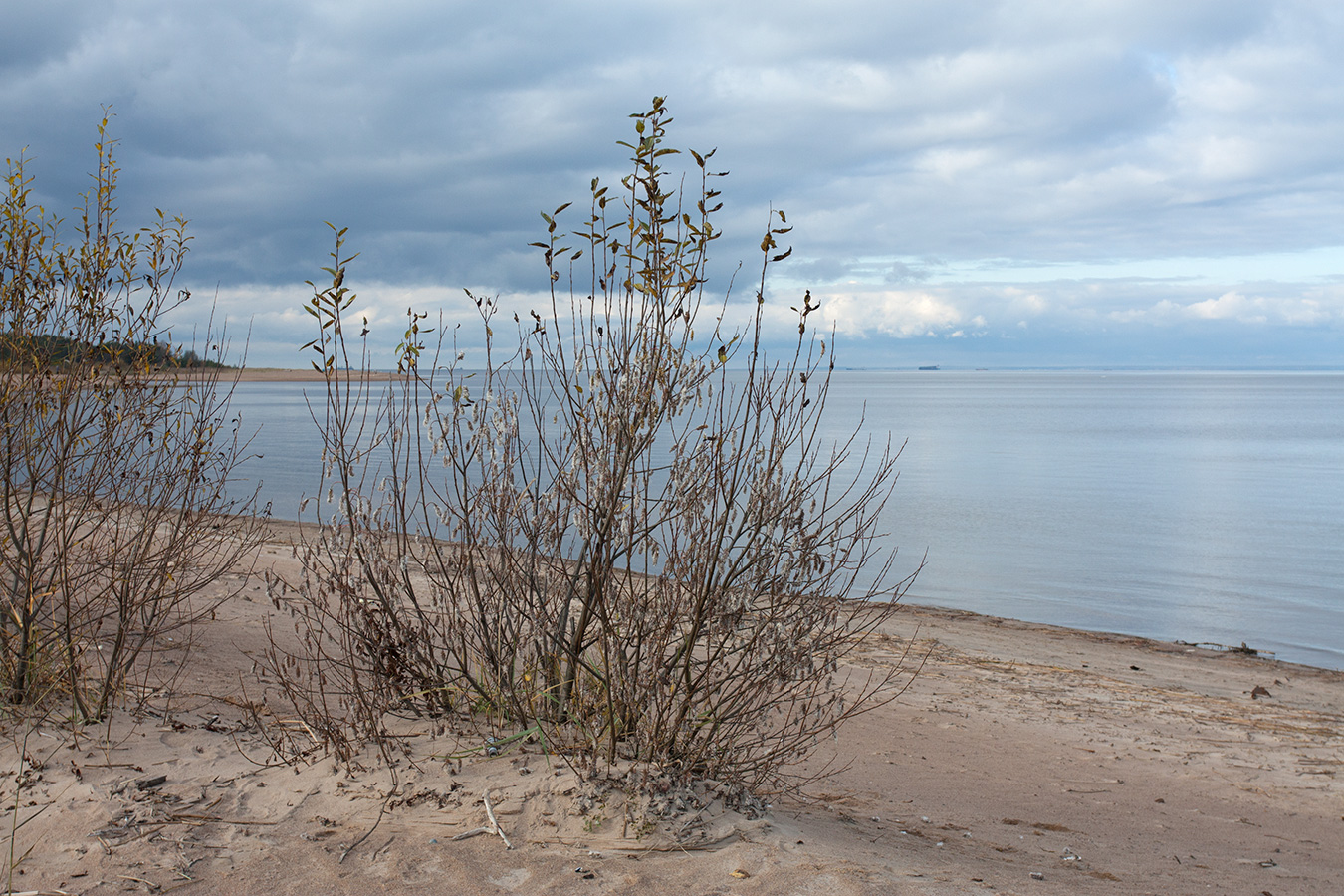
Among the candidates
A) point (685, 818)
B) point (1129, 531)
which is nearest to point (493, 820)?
point (685, 818)

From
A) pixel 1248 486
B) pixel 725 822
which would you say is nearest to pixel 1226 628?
pixel 725 822

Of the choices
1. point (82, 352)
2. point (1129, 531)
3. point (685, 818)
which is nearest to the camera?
point (685, 818)

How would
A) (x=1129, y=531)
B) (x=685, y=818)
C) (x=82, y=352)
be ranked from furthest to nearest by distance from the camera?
(x=1129, y=531) < (x=82, y=352) < (x=685, y=818)

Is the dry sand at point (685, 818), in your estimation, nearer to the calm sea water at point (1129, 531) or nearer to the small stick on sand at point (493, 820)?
the small stick on sand at point (493, 820)

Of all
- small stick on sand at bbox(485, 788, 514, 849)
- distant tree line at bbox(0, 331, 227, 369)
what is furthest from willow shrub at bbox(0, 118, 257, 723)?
small stick on sand at bbox(485, 788, 514, 849)

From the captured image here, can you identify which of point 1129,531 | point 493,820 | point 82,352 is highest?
point 82,352

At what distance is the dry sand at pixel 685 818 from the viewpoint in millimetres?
3883

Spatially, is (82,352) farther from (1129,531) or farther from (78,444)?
(1129,531)

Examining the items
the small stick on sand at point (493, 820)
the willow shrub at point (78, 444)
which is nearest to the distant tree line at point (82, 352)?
the willow shrub at point (78, 444)

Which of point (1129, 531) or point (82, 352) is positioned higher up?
point (82, 352)

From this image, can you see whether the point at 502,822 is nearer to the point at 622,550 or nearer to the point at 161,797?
the point at 622,550

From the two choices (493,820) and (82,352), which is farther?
Answer: (82,352)

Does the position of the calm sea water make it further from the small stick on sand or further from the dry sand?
the small stick on sand

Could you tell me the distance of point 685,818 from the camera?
165 inches
